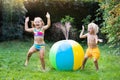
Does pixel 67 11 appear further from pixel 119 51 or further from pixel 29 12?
pixel 119 51

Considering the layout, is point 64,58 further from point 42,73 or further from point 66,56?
point 42,73

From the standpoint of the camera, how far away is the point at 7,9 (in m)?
12.6

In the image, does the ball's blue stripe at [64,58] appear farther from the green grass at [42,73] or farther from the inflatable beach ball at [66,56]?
the green grass at [42,73]

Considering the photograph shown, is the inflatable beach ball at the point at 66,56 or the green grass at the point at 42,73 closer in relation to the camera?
the green grass at the point at 42,73

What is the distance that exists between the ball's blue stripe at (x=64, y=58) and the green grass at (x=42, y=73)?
188mm

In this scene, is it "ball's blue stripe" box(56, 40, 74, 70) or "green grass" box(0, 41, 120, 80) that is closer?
"green grass" box(0, 41, 120, 80)

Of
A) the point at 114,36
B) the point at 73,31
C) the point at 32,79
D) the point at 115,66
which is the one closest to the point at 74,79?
the point at 32,79

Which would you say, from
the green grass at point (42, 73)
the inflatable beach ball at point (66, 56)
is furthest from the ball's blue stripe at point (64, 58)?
the green grass at point (42, 73)

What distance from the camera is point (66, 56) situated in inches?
318

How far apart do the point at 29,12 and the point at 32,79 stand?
7199mm

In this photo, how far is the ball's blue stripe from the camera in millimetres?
8062

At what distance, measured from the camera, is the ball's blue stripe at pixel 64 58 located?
8.06 meters

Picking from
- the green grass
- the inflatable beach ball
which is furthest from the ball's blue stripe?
the green grass

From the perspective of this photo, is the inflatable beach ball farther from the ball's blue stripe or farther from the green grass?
the green grass
